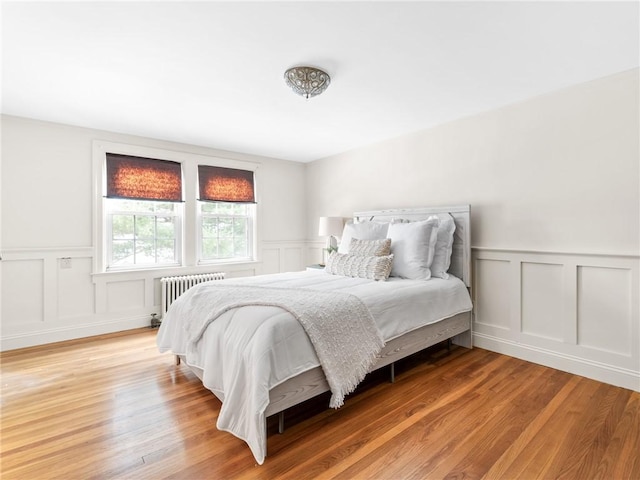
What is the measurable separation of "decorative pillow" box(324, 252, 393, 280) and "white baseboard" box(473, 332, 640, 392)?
119cm

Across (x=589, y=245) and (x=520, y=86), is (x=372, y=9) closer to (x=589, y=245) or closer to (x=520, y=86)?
(x=520, y=86)

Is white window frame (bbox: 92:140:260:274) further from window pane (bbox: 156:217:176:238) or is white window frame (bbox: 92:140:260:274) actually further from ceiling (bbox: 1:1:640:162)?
ceiling (bbox: 1:1:640:162)

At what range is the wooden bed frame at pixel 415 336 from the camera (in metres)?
1.69

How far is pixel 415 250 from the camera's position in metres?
2.93

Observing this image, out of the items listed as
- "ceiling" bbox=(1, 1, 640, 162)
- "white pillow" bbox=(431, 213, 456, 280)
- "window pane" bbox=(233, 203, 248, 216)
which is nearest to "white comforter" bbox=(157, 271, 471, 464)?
"white pillow" bbox=(431, 213, 456, 280)

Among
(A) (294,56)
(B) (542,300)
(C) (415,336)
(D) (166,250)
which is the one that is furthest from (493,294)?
(D) (166,250)

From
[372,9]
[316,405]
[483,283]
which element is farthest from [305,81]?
[483,283]

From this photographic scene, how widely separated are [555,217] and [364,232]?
65.4 inches

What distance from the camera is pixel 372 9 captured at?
5.47 ft

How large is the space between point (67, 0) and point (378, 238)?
111 inches

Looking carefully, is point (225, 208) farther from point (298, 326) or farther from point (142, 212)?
point (298, 326)

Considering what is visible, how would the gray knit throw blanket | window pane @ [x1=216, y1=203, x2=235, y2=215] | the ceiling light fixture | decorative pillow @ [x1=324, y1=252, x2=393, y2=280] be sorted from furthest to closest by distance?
window pane @ [x1=216, y1=203, x2=235, y2=215] < decorative pillow @ [x1=324, y1=252, x2=393, y2=280] < the ceiling light fixture < the gray knit throw blanket

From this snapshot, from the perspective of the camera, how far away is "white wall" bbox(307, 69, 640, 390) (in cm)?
229

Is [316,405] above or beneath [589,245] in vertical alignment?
beneath
